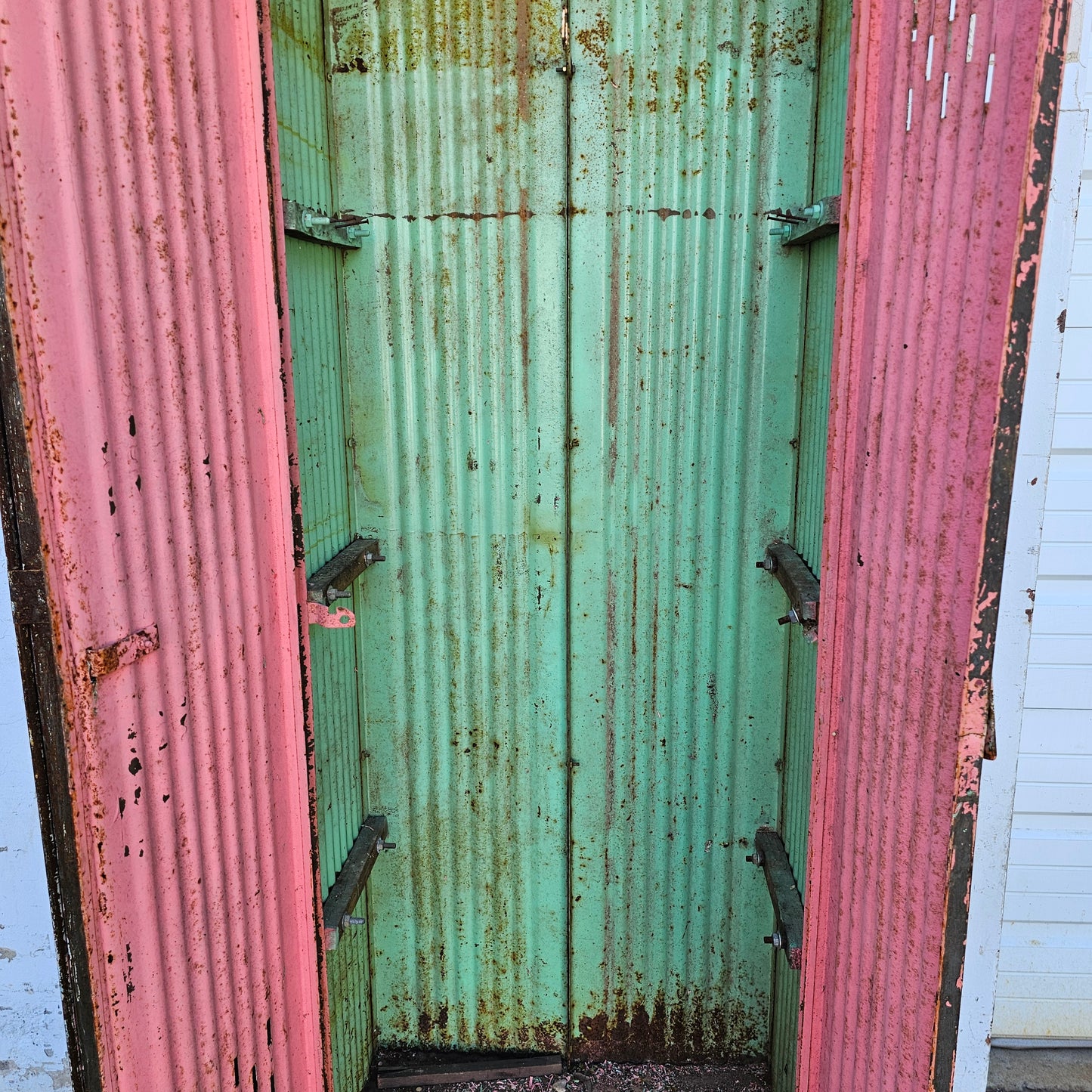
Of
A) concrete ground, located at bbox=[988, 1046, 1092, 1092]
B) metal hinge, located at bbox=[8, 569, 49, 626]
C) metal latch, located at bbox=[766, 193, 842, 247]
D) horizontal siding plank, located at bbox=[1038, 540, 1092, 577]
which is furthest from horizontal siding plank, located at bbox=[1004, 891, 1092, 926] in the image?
metal hinge, located at bbox=[8, 569, 49, 626]

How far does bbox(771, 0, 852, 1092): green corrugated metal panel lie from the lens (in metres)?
2.23

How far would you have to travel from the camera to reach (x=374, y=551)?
268 centimetres

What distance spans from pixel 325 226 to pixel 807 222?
4.36 ft

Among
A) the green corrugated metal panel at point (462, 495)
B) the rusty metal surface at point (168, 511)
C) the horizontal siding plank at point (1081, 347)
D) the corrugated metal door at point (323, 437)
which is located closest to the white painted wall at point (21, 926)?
the corrugated metal door at point (323, 437)

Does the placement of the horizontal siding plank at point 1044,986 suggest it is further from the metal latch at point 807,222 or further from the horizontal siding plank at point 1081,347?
the metal latch at point 807,222

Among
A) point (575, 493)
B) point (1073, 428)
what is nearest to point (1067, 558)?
point (1073, 428)

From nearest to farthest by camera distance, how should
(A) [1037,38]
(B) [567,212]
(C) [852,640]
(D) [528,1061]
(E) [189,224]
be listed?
(A) [1037,38] < (E) [189,224] < (C) [852,640] < (B) [567,212] < (D) [528,1061]

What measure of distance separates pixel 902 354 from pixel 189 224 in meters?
1.35

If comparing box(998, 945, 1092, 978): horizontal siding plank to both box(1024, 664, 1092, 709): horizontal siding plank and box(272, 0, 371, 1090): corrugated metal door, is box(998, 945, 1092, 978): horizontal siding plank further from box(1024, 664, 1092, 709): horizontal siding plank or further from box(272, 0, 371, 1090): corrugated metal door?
A: box(272, 0, 371, 1090): corrugated metal door

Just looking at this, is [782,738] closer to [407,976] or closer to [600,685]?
[600,685]

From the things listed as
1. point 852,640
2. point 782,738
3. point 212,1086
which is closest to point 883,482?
point 852,640

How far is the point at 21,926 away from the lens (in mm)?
2740

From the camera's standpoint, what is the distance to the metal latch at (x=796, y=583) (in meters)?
2.12

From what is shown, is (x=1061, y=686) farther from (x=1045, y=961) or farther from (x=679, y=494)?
(x=679, y=494)
